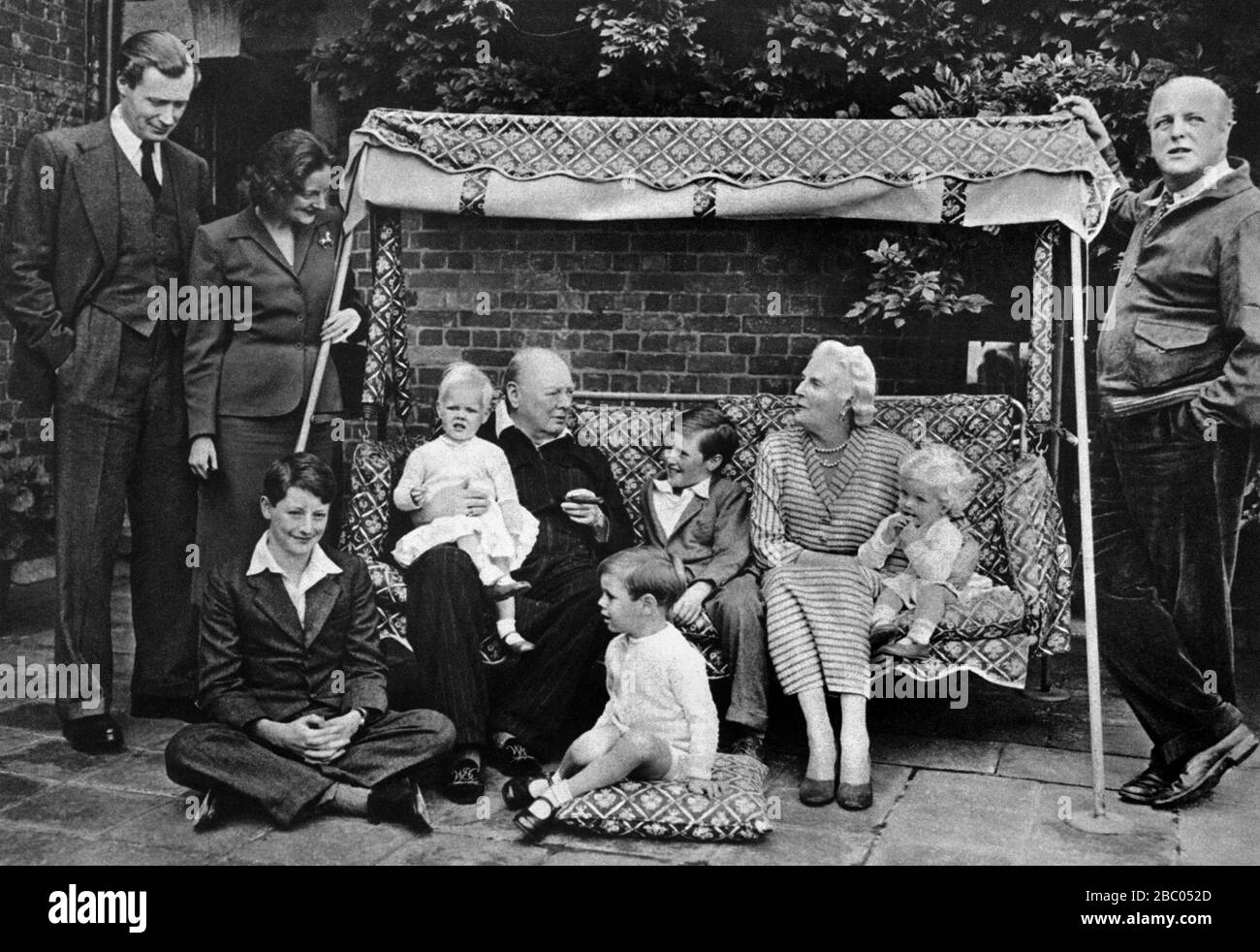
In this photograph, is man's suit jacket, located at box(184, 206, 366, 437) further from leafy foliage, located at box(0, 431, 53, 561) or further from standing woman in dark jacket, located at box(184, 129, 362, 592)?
leafy foliage, located at box(0, 431, 53, 561)

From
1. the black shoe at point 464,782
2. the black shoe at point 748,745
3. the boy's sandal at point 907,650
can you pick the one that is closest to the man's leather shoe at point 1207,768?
the boy's sandal at point 907,650

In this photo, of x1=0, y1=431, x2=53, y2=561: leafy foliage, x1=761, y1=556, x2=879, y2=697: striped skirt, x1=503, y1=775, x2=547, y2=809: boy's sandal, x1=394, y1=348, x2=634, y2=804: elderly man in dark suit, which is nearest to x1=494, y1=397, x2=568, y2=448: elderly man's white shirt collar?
x1=394, y1=348, x2=634, y2=804: elderly man in dark suit

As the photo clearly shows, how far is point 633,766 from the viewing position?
371 cm

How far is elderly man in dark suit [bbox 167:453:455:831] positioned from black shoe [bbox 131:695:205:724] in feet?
3.56

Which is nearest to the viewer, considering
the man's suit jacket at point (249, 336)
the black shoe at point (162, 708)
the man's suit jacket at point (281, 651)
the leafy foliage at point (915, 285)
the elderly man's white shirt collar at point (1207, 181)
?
the man's suit jacket at point (281, 651)

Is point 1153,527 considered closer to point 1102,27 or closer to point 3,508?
point 1102,27

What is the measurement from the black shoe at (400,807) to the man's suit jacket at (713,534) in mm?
1299

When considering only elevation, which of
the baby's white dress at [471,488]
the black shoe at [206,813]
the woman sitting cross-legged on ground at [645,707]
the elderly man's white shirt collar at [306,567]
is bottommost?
the black shoe at [206,813]

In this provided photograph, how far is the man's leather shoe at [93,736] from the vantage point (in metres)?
4.40

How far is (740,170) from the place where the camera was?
182 inches

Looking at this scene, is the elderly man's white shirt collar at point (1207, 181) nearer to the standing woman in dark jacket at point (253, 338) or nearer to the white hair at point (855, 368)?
the white hair at point (855, 368)

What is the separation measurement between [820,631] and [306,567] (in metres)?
1.68
